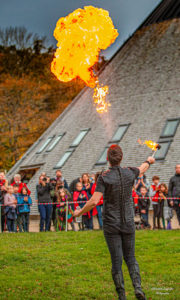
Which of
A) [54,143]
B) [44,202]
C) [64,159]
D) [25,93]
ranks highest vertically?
[25,93]

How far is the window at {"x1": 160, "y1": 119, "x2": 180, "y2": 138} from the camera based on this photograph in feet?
89.4

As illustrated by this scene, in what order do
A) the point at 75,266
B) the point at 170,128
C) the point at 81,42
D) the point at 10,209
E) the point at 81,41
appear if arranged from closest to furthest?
the point at 75,266 → the point at 81,42 → the point at 81,41 → the point at 10,209 → the point at 170,128

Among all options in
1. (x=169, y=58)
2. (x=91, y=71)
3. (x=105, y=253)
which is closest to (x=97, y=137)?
(x=169, y=58)

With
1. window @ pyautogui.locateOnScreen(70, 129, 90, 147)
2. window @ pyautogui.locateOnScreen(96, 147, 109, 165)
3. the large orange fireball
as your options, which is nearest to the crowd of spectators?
the large orange fireball

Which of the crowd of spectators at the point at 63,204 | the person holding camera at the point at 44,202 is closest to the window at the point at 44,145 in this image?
the crowd of spectators at the point at 63,204

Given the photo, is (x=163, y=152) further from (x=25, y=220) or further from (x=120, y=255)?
(x=120, y=255)

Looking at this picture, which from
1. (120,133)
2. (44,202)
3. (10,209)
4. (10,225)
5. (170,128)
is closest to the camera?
(10,209)

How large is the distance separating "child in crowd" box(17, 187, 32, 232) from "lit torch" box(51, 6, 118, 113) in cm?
431

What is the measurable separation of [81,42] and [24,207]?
595cm

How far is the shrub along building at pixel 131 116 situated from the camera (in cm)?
2802

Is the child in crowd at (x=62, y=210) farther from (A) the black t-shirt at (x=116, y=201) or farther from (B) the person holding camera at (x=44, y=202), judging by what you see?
(A) the black t-shirt at (x=116, y=201)

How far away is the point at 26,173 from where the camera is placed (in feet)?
→ 124

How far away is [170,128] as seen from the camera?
27641mm

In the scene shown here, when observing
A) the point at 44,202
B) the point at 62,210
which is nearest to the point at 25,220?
the point at 44,202
